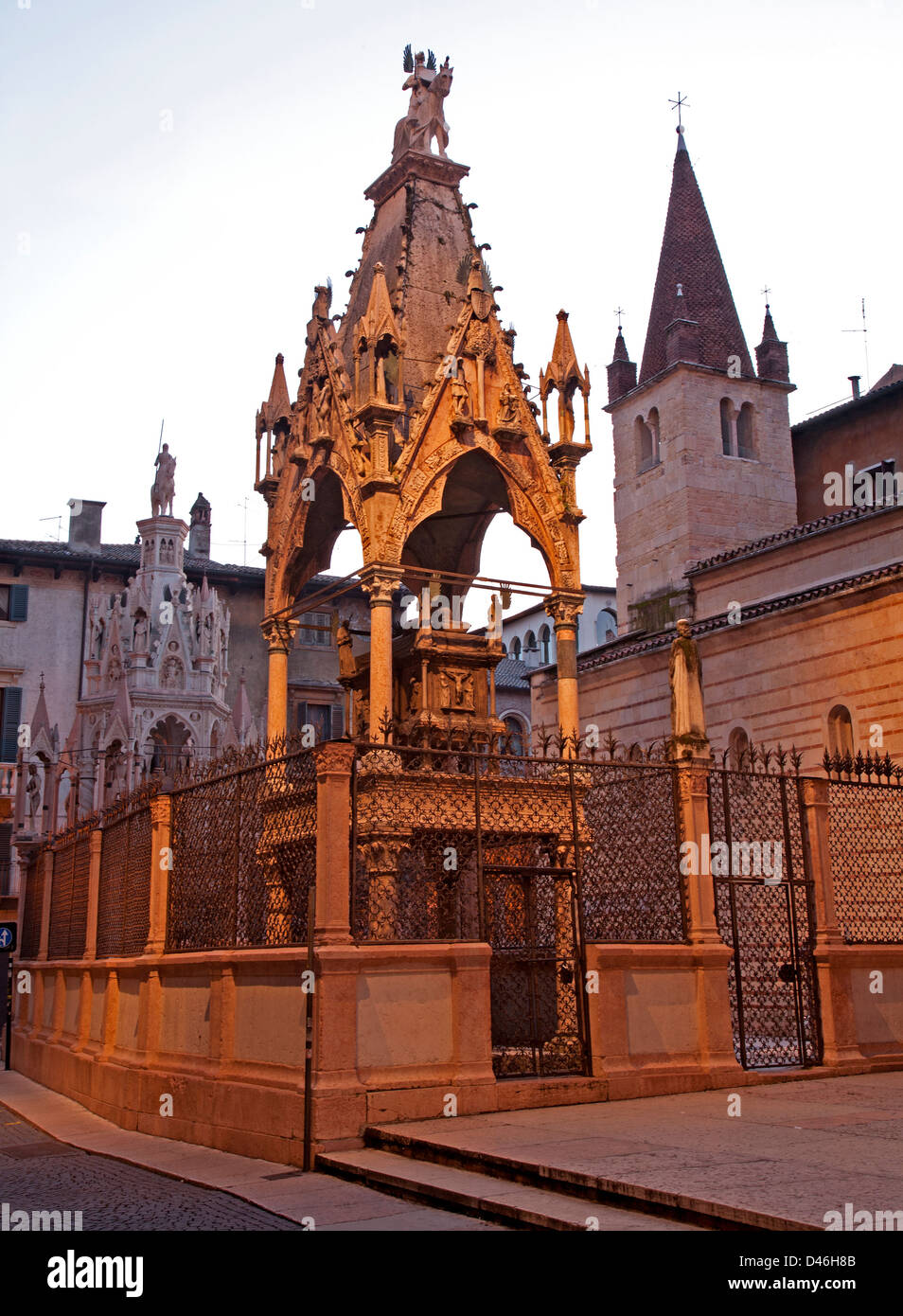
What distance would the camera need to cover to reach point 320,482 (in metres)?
15.5

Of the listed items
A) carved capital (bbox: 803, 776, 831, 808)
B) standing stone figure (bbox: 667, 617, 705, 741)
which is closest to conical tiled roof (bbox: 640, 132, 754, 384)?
carved capital (bbox: 803, 776, 831, 808)

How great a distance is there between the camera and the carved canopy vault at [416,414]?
13.7 meters

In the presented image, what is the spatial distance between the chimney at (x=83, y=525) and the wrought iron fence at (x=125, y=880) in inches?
1205

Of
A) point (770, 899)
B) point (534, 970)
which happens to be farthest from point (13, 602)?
point (534, 970)

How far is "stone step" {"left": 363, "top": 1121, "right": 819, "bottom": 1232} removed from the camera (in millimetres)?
6500

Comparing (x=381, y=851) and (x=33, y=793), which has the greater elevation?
(x=33, y=793)

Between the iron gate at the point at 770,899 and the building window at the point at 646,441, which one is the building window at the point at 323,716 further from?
the iron gate at the point at 770,899

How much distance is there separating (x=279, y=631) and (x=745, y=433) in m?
37.5

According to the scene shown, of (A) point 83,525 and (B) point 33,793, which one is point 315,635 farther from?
(B) point 33,793

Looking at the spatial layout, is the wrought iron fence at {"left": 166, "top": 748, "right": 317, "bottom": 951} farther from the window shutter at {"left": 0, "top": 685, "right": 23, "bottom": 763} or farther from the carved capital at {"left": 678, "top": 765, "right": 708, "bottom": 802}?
the window shutter at {"left": 0, "top": 685, "right": 23, "bottom": 763}

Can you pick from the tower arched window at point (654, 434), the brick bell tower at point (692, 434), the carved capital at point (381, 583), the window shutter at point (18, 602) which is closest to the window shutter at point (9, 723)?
the window shutter at point (18, 602)

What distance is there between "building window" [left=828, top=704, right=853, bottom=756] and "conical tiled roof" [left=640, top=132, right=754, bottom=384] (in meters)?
23.4

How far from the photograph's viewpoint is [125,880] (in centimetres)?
1623
